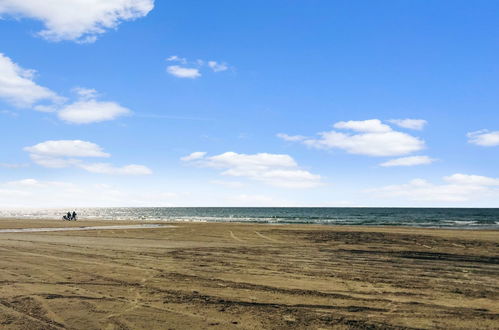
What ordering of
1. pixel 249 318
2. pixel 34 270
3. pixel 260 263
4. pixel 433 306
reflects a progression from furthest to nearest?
pixel 260 263, pixel 34 270, pixel 433 306, pixel 249 318

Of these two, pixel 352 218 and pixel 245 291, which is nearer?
pixel 245 291

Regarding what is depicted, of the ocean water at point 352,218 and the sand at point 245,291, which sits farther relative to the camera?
the ocean water at point 352,218

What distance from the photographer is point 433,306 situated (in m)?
8.23

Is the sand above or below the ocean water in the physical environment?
above

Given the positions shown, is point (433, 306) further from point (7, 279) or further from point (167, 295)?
point (7, 279)

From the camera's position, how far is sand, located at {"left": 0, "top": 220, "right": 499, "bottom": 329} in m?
7.20

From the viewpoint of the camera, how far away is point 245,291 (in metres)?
9.48

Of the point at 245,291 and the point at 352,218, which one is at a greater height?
the point at 245,291

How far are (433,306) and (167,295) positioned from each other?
6.48 metres

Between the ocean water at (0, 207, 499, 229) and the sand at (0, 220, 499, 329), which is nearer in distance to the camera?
the sand at (0, 220, 499, 329)

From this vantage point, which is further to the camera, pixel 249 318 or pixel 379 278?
pixel 379 278

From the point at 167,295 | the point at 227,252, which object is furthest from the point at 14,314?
the point at 227,252

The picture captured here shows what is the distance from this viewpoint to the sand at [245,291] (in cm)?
720

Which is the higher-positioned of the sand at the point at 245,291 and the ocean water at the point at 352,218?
the sand at the point at 245,291
